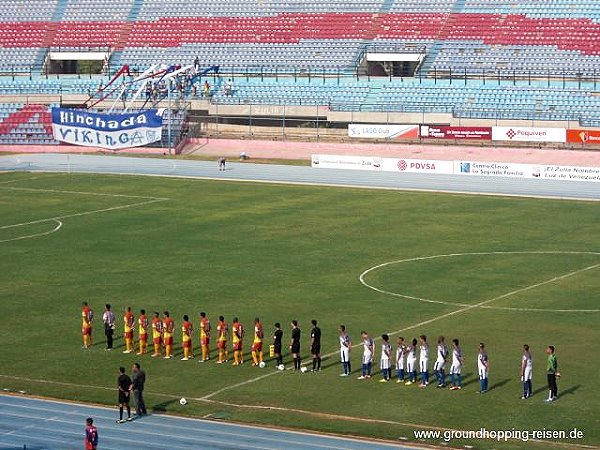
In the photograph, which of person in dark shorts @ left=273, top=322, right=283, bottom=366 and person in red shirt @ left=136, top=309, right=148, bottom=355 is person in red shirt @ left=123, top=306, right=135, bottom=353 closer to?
person in red shirt @ left=136, top=309, right=148, bottom=355

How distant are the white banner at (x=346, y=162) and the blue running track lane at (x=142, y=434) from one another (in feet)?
169

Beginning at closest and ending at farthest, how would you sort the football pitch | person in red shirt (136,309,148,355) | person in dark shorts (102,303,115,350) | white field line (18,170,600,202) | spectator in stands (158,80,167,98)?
the football pitch, person in red shirt (136,309,148,355), person in dark shorts (102,303,115,350), white field line (18,170,600,202), spectator in stands (158,80,167,98)

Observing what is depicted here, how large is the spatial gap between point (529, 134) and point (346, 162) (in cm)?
1231

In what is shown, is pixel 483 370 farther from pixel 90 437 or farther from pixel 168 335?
pixel 90 437

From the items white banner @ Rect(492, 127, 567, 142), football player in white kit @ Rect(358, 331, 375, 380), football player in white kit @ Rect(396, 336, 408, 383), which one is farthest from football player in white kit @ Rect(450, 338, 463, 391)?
white banner @ Rect(492, 127, 567, 142)

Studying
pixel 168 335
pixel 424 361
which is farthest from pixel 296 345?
pixel 168 335

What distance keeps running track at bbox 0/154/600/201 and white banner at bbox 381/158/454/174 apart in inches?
28.7

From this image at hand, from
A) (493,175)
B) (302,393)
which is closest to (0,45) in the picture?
(493,175)

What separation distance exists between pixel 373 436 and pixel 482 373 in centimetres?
472

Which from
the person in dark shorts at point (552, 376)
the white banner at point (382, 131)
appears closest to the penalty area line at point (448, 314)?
the person in dark shorts at point (552, 376)

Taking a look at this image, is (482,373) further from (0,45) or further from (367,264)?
(0,45)

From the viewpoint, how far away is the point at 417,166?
82.1 meters

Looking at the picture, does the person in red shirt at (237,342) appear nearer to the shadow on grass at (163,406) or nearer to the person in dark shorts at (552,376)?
the shadow on grass at (163,406)

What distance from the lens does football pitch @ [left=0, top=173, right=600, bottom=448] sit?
112ft
